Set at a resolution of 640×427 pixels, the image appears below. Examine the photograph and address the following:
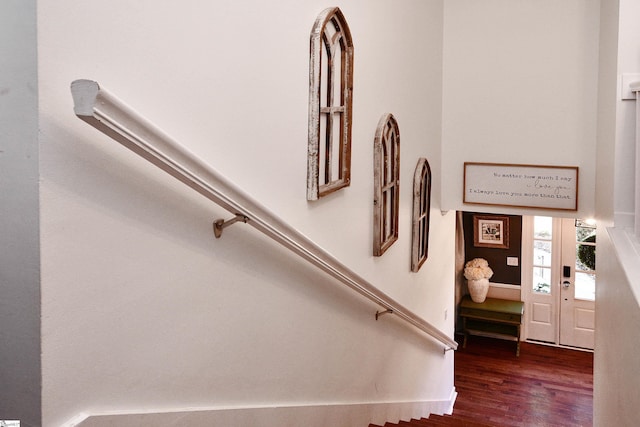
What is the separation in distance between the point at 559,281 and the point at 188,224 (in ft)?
23.4

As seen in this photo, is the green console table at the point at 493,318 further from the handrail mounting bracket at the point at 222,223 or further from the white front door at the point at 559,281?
the handrail mounting bracket at the point at 222,223

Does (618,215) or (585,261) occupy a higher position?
(618,215)

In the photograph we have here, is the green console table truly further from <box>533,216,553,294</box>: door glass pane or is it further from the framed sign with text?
the framed sign with text

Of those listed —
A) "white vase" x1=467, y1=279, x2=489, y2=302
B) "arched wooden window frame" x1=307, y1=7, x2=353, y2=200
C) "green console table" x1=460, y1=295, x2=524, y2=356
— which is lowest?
"green console table" x1=460, y1=295, x2=524, y2=356

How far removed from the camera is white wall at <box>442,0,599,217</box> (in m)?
4.23

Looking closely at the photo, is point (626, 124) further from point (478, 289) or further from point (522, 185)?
point (478, 289)

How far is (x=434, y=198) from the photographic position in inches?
178

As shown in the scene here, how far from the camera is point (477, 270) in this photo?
768 cm

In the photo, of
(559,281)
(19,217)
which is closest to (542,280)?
(559,281)

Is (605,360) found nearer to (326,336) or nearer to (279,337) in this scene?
(326,336)

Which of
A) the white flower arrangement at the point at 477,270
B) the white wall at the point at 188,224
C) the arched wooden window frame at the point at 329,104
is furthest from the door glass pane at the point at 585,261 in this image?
the arched wooden window frame at the point at 329,104

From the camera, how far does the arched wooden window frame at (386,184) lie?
293cm

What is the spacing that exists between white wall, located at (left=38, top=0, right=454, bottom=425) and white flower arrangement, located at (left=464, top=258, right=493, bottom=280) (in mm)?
5219

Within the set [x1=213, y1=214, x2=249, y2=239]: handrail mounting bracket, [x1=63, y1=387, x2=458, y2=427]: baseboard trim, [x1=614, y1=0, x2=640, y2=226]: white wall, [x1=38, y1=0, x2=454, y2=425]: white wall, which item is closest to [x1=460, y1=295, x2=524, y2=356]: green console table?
[x1=63, y1=387, x2=458, y2=427]: baseboard trim
